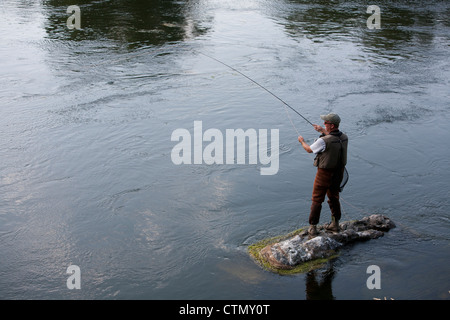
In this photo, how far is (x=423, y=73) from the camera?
14.1 metres

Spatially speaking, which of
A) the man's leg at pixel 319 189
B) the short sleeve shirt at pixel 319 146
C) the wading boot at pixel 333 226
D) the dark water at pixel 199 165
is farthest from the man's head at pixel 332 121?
the dark water at pixel 199 165

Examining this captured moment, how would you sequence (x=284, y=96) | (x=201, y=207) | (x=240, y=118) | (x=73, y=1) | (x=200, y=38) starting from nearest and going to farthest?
(x=201, y=207)
(x=240, y=118)
(x=284, y=96)
(x=200, y=38)
(x=73, y=1)

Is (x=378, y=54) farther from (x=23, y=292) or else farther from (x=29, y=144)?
(x=23, y=292)

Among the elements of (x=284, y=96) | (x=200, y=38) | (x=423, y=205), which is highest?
(x=200, y=38)

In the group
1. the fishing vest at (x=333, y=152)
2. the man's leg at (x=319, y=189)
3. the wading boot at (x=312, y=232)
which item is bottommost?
the wading boot at (x=312, y=232)

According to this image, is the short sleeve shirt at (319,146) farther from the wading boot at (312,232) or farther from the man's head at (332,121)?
the wading boot at (312,232)

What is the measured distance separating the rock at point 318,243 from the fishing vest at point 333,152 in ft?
3.33

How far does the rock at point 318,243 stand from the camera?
6066mm

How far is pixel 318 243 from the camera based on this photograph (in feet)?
20.4

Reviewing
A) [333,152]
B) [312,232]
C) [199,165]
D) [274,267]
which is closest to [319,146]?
[333,152]

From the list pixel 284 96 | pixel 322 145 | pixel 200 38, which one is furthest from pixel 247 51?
pixel 322 145

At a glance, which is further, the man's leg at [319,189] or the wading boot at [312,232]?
the wading boot at [312,232]

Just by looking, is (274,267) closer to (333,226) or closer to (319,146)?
(333,226)
